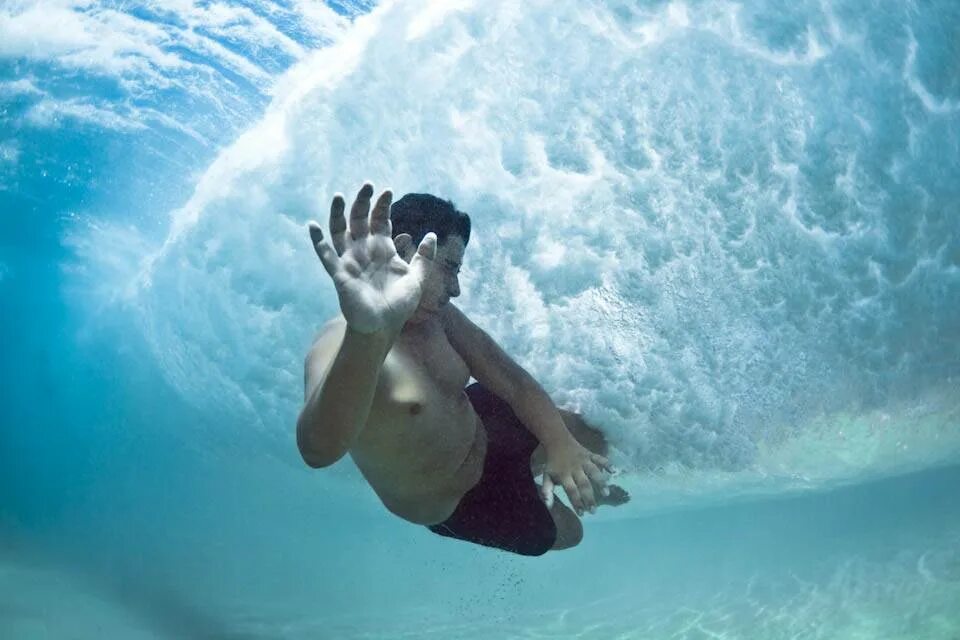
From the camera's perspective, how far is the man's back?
2.74 m

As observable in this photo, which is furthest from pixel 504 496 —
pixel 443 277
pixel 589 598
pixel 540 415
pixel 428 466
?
pixel 589 598

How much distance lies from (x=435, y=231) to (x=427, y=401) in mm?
884

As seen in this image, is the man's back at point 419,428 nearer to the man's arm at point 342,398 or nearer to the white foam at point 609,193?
the man's arm at point 342,398

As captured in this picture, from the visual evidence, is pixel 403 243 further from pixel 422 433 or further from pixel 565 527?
pixel 565 527

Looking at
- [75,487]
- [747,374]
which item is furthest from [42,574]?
[747,374]

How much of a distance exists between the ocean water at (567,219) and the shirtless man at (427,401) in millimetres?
5712

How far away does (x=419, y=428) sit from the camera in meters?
2.92

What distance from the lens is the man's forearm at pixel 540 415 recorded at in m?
3.21

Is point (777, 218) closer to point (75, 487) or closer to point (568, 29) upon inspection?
point (568, 29)

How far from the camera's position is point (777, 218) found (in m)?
9.41

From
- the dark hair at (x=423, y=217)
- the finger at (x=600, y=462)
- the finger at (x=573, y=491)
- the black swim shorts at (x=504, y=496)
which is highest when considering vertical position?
the dark hair at (x=423, y=217)

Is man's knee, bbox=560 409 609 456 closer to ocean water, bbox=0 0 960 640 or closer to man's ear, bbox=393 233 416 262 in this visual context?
man's ear, bbox=393 233 416 262

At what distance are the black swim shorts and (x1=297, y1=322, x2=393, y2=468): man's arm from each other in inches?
60.1

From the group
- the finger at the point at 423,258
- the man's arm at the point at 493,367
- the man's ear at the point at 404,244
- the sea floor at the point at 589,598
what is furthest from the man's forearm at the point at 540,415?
the sea floor at the point at 589,598
